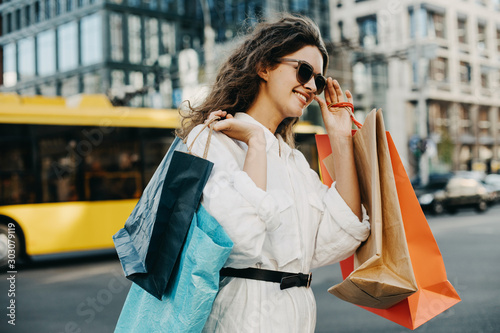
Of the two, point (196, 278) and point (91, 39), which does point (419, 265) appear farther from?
point (91, 39)

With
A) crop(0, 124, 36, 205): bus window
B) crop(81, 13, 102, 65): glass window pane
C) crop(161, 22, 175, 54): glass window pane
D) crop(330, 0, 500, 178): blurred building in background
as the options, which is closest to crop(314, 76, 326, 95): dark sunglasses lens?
crop(0, 124, 36, 205): bus window

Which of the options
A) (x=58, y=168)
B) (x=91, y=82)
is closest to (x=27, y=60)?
(x=91, y=82)

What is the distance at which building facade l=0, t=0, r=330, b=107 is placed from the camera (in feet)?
112

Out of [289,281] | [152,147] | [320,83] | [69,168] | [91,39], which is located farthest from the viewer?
[91,39]

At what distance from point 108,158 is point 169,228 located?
903 centimetres

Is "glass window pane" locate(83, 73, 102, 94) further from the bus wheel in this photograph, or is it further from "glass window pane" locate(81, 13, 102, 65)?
the bus wheel

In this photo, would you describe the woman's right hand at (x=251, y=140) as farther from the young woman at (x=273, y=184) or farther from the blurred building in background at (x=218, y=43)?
the blurred building in background at (x=218, y=43)

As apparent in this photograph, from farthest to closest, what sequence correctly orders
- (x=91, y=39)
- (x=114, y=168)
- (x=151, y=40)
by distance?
(x=151, y=40) < (x=91, y=39) < (x=114, y=168)

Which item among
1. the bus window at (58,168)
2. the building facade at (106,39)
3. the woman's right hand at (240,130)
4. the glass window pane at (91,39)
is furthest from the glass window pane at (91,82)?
the woman's right hand at (240,130)

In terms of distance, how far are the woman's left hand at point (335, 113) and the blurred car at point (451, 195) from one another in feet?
57.5

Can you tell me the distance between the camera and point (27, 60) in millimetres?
38000

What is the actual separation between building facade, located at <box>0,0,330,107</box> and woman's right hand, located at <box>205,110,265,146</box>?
3065 centimetres

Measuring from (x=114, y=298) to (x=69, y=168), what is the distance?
4.10 meters

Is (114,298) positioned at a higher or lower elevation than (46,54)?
lower
